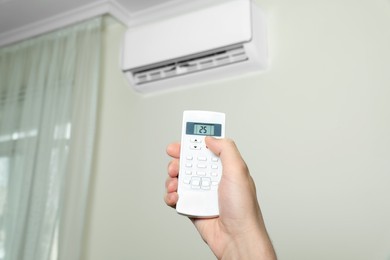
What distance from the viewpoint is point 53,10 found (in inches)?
78.4

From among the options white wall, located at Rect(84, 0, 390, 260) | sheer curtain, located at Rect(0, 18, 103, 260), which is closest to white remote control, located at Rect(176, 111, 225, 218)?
white wall, located at Rect(84, 0, 390, 260)

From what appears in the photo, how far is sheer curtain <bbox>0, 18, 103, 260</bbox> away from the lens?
1.77 m

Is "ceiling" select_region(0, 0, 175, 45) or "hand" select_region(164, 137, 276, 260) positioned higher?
"ceiling" select_region(0, 0, 175, 45)

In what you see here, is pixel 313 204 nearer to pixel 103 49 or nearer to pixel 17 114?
pixel 103 49

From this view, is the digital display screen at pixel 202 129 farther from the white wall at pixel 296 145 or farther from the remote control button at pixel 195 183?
the white wall at pixel 296 145

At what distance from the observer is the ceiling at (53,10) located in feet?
6.23

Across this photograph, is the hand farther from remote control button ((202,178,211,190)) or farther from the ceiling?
the ceiling

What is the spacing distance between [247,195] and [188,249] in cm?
75

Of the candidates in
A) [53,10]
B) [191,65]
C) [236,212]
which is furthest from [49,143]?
[236,212]

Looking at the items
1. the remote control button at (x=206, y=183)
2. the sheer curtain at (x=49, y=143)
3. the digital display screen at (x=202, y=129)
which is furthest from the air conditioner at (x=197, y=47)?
the remote control button at (x=206, y=183)

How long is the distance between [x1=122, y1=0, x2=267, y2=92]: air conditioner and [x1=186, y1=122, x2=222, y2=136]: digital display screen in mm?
611

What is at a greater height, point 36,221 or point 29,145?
point 29,145

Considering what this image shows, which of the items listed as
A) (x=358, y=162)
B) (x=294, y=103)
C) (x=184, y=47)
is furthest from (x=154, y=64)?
(x=358, y=162)

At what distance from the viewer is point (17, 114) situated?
2096 mm
